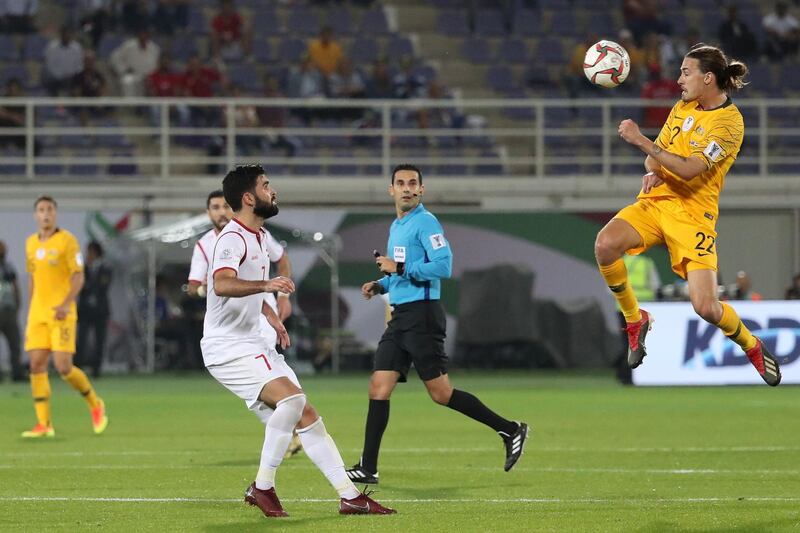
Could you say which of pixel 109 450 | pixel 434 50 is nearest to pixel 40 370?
pixel 109 450

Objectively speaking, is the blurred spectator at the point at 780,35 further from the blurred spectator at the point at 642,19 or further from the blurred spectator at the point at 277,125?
the blurred spectator at the point at 277,125

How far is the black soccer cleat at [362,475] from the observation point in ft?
33.6

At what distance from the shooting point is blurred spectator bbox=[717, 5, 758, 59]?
1101 inches

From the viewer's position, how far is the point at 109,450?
513 inches

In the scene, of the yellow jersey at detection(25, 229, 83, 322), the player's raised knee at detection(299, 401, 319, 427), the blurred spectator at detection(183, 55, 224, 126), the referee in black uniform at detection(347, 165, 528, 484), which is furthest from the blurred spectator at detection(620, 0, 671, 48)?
the player's raised knee at detection(299, 401, 319, 427)

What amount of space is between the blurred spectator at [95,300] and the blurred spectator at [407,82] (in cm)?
595

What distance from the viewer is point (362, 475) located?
404 inches

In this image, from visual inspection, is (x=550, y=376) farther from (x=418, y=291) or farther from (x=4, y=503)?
(x=4, y=503)

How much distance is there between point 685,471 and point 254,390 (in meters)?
4.04

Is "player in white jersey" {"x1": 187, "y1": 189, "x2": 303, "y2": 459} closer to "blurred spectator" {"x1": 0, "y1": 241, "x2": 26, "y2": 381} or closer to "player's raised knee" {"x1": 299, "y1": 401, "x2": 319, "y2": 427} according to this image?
"player's raised knee" {"x1": 299, "y1": 401, "x2": 319, "y2": 427}

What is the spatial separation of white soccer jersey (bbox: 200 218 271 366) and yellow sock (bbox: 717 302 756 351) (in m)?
3.04

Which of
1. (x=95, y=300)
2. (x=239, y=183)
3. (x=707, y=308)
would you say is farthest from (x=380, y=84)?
(x=239, y=183)

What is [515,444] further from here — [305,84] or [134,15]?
[134,15]

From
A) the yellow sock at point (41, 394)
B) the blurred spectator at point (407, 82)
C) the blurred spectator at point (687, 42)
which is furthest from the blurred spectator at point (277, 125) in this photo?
the yellow sock at point (41, 394)
